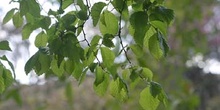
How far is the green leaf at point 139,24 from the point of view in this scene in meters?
0.68

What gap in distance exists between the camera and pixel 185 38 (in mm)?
2379

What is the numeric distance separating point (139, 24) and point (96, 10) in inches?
3.0

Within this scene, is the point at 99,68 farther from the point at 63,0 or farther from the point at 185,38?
the point at 185,38

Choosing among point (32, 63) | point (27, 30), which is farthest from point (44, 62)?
point (27, 30)

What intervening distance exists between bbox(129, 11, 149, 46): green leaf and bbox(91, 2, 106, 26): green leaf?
6 centimetres

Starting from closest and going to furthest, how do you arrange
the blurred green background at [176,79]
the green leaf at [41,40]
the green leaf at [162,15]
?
1. the green leaf at [162,15]
2. the green leaf at [41,40]
3. the blurred green background at [176,79]

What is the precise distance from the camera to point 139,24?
0.68 metres

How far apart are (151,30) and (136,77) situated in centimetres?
10

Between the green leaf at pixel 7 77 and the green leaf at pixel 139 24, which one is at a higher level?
the green leaf at pixel 139 24

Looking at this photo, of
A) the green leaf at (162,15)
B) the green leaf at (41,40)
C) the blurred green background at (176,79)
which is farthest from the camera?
the blurred green background at (176,79)

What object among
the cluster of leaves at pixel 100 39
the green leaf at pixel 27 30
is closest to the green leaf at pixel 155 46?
the cluster of leaves at pixel 100 39

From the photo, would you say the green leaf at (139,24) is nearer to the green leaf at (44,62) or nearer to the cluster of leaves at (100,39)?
the cluster of leaves at (100,39)

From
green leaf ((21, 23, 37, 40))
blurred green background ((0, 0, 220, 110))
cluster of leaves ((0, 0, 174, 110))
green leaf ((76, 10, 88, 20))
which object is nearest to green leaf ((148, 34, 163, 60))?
→ cluster of leaves ((0, 0, 174, 110))

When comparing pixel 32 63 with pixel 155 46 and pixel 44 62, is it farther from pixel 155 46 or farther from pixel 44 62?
pixel 155 46
